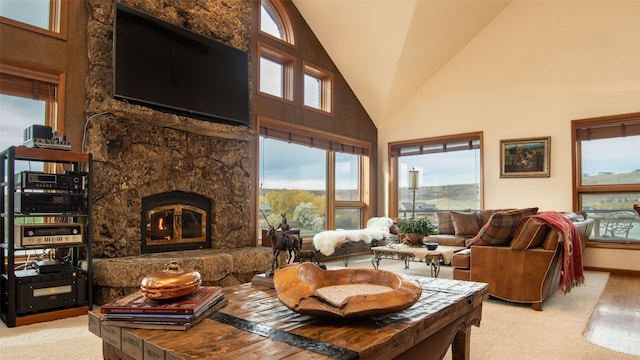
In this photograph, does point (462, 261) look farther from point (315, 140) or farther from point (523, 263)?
point (315, 140)

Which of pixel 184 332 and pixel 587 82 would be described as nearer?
pixel 184 332

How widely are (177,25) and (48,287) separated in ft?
9.65

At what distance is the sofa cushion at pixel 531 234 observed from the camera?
3.27 meters

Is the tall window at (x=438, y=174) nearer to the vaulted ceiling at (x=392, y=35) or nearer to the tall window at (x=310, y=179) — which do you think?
the tall window at (x=310, y=179)

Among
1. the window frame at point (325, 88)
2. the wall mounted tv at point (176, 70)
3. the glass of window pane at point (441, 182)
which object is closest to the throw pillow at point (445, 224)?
the glass of window pane at point (441, 182)

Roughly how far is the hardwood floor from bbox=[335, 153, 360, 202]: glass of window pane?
4.03 meters

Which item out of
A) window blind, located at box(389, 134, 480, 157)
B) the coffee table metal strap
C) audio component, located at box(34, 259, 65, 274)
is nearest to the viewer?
the coffee table metal strap

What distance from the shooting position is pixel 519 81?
6109mm

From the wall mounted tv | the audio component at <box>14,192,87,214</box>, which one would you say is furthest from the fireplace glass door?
the wall mounted tv

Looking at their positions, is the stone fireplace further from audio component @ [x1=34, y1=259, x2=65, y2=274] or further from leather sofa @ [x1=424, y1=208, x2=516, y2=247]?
leather sofa @ [x1=424, y1=208, x2=516, y2=247]

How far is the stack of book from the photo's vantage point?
129 cm

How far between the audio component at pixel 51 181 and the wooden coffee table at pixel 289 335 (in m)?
2.09

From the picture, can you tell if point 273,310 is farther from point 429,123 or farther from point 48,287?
point 429,123

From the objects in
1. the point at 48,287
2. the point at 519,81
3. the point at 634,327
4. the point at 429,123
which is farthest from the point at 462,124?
the point at 48,287
